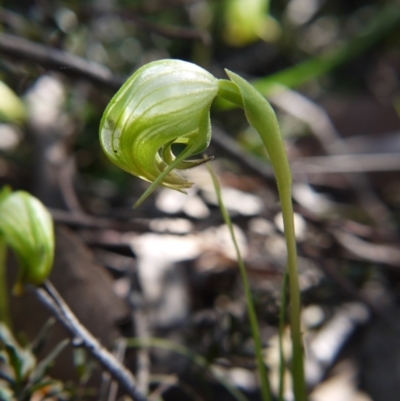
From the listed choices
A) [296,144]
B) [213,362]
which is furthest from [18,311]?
[296,144]

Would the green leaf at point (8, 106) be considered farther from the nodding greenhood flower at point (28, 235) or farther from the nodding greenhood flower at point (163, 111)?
the nodding greenhood flower at point (163, 111)

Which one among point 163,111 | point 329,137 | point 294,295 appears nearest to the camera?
point 163,111

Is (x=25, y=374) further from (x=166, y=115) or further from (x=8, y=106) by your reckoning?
(x=8, y=106)

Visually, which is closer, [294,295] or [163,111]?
[163,111]

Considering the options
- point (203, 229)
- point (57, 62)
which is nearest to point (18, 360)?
point (203, 229)

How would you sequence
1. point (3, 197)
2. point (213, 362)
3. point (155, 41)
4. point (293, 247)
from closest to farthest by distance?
point (293, 247) < point (3, 197) < point (213, 362) < point (155, 41)

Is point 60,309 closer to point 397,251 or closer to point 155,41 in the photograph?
point 397,251
